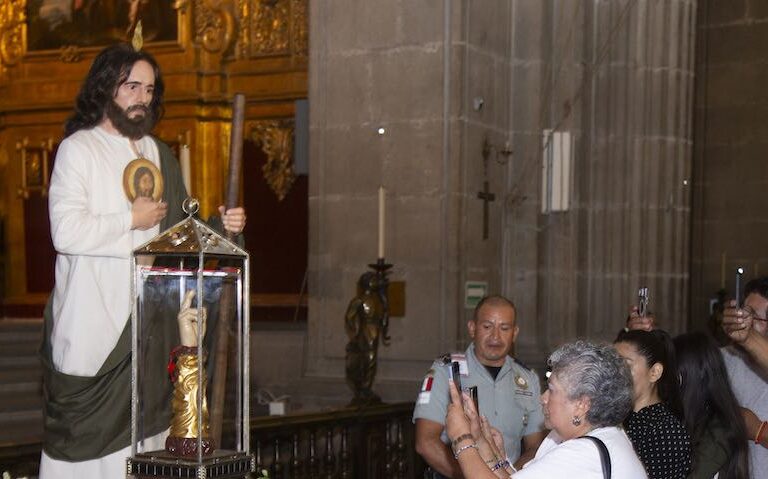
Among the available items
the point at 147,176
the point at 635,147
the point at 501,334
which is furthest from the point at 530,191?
the point at 147,176

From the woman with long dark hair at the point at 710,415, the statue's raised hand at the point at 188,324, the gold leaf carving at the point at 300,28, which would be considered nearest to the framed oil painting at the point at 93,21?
the gold leaf carving at the point at 300,28

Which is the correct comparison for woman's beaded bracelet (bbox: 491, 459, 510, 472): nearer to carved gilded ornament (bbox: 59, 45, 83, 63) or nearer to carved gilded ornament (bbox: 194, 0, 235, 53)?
carved gilded ornament (bbox: 194, 0, 235, 53)

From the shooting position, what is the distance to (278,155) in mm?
14438

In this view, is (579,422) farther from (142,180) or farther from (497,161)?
(497,161)

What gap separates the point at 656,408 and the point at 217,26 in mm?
10188

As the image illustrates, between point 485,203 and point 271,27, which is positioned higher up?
point 271,27

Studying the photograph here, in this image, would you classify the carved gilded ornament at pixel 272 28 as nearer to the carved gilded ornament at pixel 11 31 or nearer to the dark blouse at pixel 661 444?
the carved gilded ornament at pixel 11 31

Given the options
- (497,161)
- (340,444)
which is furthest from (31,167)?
(340,444)

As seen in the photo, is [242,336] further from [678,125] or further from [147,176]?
[678,125]

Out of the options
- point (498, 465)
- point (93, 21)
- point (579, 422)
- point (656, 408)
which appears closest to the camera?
point (579, 422)

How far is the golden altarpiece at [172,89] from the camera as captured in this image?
14570 mm

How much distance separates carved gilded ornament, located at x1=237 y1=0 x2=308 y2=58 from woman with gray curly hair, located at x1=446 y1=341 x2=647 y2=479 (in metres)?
10.2

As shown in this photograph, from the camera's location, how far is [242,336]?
15.4ft

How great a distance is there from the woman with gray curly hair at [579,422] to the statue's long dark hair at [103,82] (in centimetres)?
164
